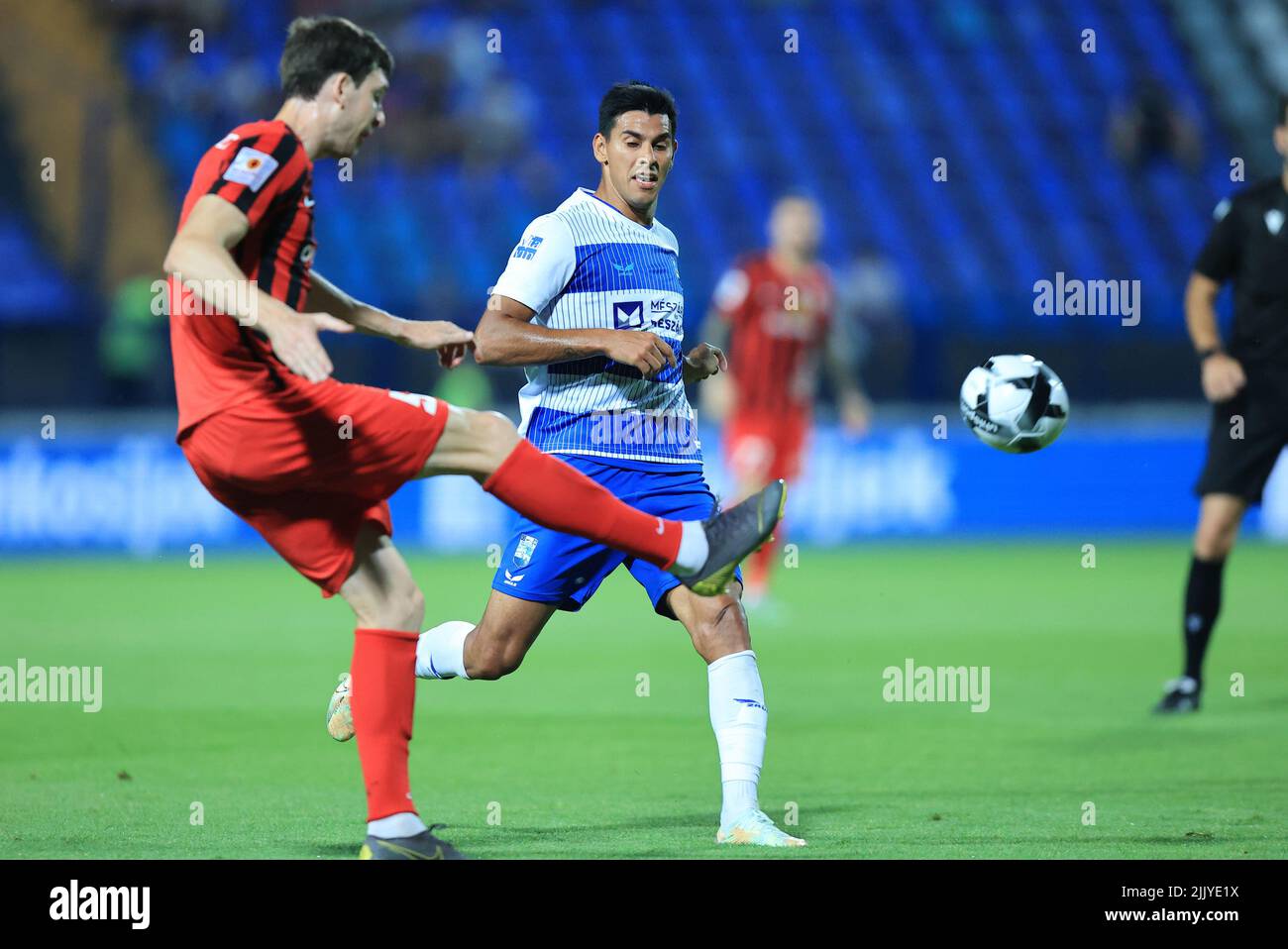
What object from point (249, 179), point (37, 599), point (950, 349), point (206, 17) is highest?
point (206, 17)

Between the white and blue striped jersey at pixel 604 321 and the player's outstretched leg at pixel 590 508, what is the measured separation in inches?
30.9

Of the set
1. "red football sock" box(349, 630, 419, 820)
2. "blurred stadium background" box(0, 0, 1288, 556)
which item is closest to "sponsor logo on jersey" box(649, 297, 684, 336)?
"red football sock" box(349, 630, 419, 820)

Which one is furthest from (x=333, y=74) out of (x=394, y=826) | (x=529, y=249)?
(x=394, y=826)

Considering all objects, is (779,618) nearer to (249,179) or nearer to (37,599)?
(37,599)

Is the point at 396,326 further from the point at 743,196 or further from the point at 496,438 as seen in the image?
the point at 743,196

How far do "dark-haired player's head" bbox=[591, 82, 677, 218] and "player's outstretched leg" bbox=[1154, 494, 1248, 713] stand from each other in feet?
11.2

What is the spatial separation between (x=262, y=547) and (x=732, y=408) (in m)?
5.09

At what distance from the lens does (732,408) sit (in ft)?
41.5

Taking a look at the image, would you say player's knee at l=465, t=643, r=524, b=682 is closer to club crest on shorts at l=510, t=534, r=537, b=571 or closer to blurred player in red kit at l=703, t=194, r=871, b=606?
club crest on shorts at l=510, t=534, r=537, b=571

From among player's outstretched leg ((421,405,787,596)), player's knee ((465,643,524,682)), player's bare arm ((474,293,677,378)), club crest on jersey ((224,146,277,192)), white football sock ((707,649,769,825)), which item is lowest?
white football sock ((707,649,769,825))

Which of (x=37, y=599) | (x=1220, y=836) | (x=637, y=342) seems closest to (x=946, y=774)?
(x=1220, y=836)

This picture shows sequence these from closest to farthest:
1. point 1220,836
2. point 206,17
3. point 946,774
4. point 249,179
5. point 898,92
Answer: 1. point 249,179
2. point 1220,836
3. point 946,774
4. point 206,17
5. point 898,92

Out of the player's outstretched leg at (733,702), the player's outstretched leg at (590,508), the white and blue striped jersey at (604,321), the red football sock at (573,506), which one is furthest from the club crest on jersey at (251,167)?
the player's outstretched leg at (733,702)

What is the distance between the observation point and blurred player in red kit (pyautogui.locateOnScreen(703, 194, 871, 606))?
12.1 meters
